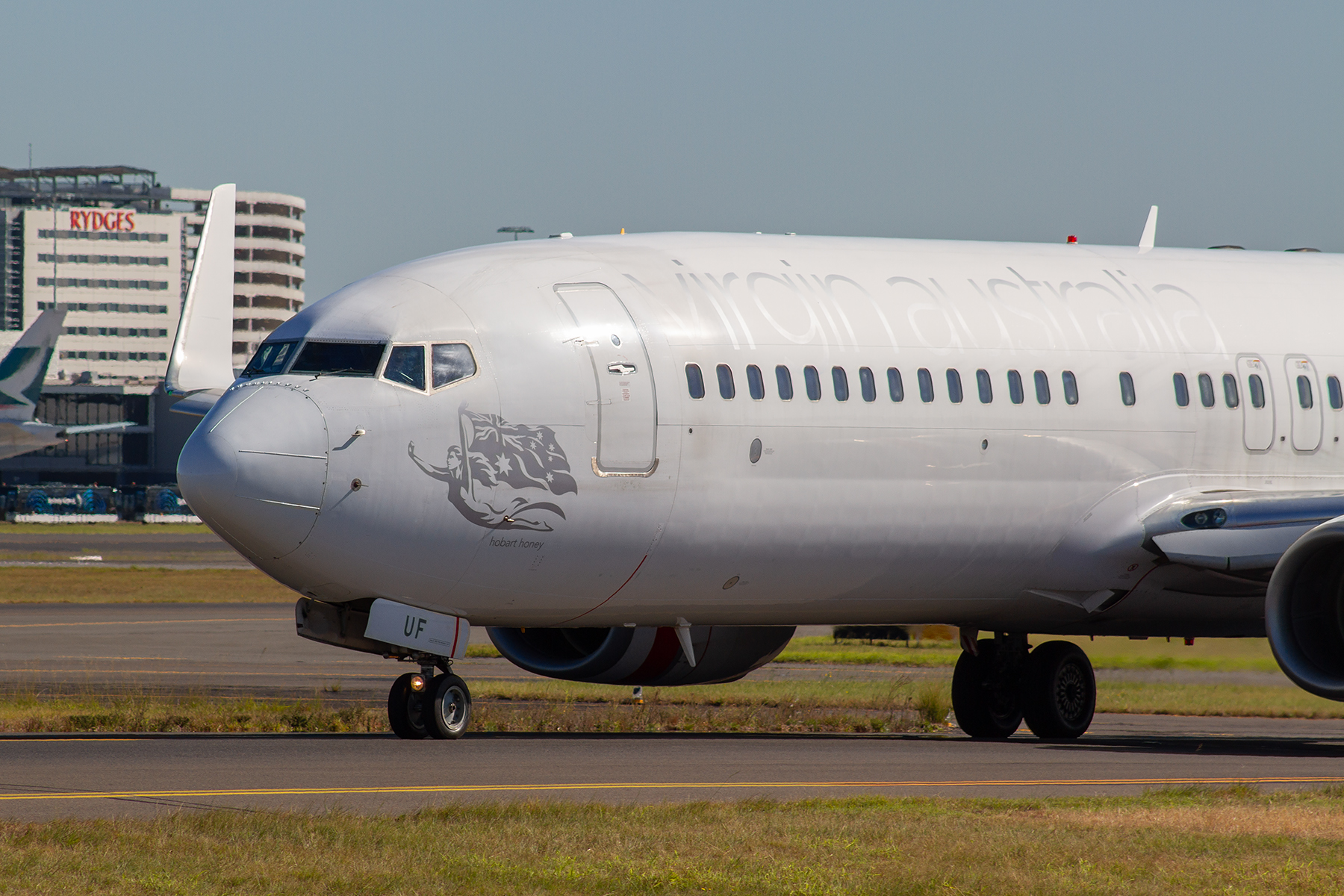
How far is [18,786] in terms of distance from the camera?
1360cm

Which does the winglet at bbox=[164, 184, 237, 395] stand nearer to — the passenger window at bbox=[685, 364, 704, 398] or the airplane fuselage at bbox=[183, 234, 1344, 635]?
the airplane fuselage at bbox=[183, 234, 1344, 635]

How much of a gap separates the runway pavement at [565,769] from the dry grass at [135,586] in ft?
119

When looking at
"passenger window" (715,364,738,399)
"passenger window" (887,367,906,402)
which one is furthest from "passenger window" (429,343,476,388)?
"passenger window" (887,367,906,402)

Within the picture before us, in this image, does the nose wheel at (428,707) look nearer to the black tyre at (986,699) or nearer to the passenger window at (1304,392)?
the black tyre at (986,699)

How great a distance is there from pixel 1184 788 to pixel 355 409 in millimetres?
7913

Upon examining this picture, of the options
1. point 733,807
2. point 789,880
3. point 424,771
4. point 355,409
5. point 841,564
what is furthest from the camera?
point 841,564

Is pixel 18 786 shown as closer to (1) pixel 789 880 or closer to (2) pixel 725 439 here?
(1) pixel 789 880

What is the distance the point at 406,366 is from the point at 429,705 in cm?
322

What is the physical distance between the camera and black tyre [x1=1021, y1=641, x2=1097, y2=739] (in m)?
21.8

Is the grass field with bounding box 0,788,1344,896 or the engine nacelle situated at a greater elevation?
the engine nacelle

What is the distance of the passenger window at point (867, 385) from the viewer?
19453mm

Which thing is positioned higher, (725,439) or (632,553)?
(725,439)

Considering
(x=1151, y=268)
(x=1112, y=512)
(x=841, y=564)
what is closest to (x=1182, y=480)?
(x=1112, y=512)

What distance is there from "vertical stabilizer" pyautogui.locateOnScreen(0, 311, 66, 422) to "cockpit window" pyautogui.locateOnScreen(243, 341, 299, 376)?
294 ft
